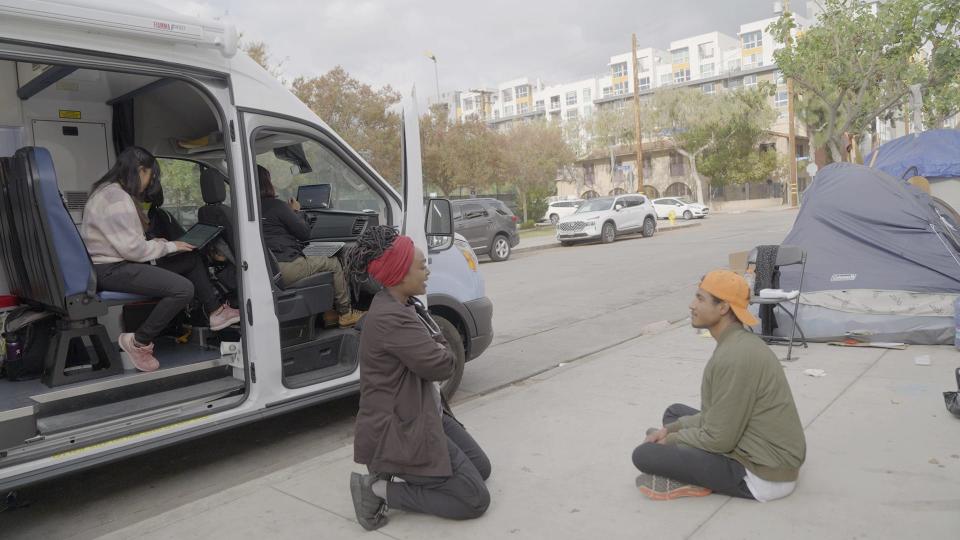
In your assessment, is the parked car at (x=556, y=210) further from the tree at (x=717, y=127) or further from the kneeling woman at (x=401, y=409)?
the kneeling woman at (x=401, y=409)

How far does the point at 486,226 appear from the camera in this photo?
1933cm

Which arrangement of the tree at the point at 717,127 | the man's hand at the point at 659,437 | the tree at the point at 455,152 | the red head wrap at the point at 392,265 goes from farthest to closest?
the tree at the point at 717,127, the tree at the point at 455,152, the man's hand at the point at 659,437, the red head wrap at the point at 392,265

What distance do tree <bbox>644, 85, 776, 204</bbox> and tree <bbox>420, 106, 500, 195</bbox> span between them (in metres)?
23.7

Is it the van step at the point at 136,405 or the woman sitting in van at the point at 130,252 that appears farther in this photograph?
the woman sitting in van at the point at 130,252

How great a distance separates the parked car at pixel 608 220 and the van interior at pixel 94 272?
18.1 m

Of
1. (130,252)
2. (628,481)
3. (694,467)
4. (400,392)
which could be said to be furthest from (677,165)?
(400,392)

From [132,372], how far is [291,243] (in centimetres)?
146

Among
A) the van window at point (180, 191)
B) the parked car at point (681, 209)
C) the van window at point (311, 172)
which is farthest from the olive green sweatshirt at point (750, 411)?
the parked car at point (681, 209)

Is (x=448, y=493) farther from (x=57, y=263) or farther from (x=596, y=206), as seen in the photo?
(x=596, y=206)

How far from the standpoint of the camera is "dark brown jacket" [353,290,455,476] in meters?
3.28

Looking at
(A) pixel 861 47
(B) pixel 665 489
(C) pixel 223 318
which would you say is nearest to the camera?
(B) pixel 665 489

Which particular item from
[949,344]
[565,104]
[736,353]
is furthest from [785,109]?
[736,353]

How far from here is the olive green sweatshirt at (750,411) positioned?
3229mm

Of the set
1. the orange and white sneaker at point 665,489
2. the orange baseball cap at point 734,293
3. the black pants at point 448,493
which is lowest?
the orange and white sneaker at point 665,489
